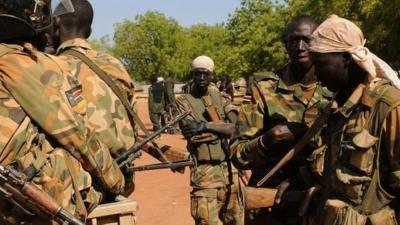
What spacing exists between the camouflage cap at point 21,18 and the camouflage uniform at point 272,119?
165 cm

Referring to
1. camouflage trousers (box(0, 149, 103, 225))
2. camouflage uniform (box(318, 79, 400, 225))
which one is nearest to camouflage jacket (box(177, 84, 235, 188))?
camouflage uniform (box(318, 79, 400, 225))

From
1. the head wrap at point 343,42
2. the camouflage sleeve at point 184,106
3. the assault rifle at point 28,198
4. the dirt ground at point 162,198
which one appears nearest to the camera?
the assault rifle at point 28,198

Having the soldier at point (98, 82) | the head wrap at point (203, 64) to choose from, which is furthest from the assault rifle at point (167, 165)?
the head wrap at point (203, 64)

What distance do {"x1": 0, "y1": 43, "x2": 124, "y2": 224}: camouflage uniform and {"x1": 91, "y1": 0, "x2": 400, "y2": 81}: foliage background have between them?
2278 mm

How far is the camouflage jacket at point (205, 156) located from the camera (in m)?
7.32

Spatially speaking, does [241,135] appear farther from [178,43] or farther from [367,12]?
[178,43]

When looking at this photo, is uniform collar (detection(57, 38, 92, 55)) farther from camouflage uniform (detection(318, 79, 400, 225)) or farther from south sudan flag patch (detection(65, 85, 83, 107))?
camouflage uniform (detection(318, 79, 400, 225))

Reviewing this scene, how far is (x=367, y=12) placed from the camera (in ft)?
65.4

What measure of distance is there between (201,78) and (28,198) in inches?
189

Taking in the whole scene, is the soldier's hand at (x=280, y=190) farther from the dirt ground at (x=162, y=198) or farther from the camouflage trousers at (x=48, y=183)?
the dirt ground at (x=162, y=198)

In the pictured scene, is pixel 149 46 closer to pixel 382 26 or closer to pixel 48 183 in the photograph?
pixel 382 26

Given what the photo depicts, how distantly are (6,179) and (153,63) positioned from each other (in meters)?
72.9

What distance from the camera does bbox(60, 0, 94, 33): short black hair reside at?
422cm

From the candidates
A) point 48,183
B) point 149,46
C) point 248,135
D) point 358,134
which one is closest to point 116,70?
point 248,135
